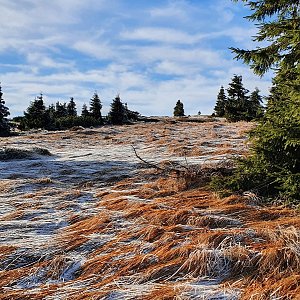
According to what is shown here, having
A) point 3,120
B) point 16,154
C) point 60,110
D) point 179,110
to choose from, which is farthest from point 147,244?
point 179,110

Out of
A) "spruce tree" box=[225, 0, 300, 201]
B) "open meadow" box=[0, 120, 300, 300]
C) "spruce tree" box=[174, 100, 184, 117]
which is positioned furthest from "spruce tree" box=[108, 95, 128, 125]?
"spruce tree" box=[225, 0, 300, 201]

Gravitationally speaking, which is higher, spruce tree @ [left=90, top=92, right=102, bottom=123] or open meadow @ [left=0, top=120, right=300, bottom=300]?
spruce tree @ [left=90, top=92, right=102, bottom=123]

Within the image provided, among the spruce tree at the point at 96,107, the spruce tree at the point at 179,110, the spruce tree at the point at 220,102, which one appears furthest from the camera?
the spruce tree at the point at 179,110

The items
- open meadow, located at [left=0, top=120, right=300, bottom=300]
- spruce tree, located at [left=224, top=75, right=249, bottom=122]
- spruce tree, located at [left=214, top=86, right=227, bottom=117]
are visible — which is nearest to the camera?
open meadow, located at [left=0, top=120, right=300, bottom=300]

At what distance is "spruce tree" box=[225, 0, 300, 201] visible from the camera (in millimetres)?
4473

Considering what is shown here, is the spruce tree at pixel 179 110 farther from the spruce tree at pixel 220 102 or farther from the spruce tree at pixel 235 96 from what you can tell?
the spruce tree at pixel 235 96

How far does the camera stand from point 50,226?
15.7 ft

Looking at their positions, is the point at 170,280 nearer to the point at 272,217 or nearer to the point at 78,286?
the point at 78,286

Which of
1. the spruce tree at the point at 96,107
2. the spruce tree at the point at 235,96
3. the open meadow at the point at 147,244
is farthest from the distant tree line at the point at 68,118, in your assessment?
the open meadow at the point at 147,244

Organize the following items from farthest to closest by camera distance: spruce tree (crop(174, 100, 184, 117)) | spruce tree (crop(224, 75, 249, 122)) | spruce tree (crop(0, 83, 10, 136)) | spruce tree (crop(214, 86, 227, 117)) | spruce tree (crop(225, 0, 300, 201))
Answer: spruce tree (crop(174, 100, 184, 117))
spruce tree (crop(214, 86, 227, 117))
spruce tree (crop(224, 75, 249, 122))
spruce tree (crop(0, 83, 10, 136))
spruce tree (crop(225, 0, 300, 201))

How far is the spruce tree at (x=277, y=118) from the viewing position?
4473mm

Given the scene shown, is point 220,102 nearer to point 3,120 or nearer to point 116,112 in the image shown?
point 116,112

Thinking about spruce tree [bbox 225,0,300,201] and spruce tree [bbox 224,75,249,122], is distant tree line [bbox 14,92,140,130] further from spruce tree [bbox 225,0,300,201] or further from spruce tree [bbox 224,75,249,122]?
spruce tree [bbox 225,0,300,201]

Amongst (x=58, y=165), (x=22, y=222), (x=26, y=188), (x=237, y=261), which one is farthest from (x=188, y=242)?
→ (x=58, y=165)
